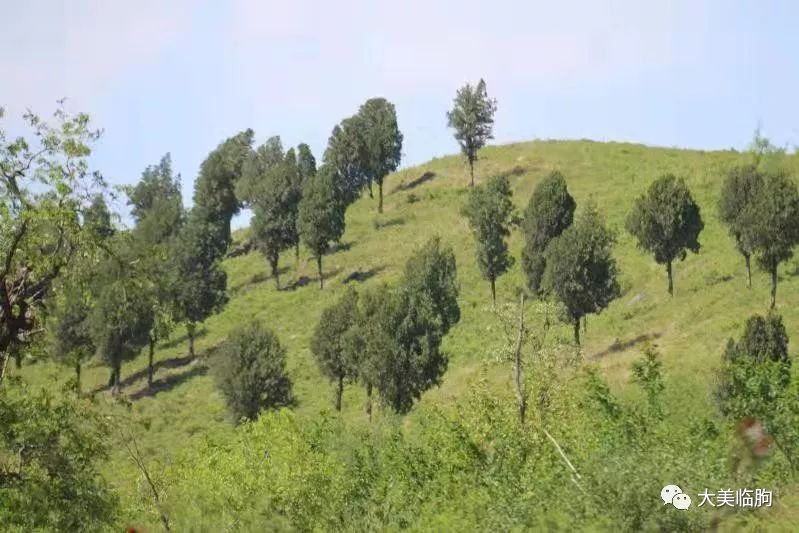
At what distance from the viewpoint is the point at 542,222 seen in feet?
237

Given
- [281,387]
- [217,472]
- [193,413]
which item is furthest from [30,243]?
[193,413]

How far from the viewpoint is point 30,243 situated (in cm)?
1823

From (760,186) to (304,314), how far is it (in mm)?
43848

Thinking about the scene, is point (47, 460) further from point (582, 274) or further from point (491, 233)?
point (491, 233)

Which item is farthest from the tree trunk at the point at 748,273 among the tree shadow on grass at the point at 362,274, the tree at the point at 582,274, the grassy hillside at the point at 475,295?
the tree shadow on grass at the point at 362,274

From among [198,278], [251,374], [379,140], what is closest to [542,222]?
[251,374]

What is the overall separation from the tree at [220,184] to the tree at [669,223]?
56.7 metres

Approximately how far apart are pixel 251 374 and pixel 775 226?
35.4 m

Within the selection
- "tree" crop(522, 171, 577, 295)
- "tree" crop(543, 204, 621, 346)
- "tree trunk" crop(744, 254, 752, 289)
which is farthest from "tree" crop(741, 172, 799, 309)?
"tree" crop(522, 171, 577, 295)

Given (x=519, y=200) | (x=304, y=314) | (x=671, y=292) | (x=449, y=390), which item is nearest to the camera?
(x=449, y=390)

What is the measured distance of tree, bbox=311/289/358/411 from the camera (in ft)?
205

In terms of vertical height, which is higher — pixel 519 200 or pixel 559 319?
pixel 519 200

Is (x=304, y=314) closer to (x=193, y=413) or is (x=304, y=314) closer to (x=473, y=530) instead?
(x=193, y=413)

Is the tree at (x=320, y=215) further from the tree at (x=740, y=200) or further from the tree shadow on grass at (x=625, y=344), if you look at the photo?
the tree at (x=740, y=200)
